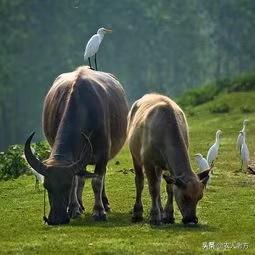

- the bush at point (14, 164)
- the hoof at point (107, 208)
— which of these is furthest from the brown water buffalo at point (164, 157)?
the bush at point (14, 164)

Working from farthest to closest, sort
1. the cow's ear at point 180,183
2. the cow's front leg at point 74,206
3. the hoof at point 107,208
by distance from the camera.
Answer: the hoof at point 107,208
the cow's front leg at point 74,206
the cow's ear at point 180,183

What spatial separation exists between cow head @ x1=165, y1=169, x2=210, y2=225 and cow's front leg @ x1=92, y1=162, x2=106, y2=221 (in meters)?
1.74

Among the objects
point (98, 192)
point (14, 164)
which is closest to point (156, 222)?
point (98, 192)

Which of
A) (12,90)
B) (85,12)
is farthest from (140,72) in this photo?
(12,90)

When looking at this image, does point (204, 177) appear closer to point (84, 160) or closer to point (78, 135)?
point (84, 160)

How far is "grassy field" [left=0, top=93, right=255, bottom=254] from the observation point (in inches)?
490

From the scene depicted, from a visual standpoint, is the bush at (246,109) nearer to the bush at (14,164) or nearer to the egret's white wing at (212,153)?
the bush at (14,164)

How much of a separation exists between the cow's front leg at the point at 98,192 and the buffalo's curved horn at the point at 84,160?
28.6 inches

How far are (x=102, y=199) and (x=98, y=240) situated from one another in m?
3.71

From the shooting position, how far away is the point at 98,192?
1518 centimetres

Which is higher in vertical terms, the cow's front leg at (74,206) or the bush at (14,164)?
the cow's front leg at (74,206)

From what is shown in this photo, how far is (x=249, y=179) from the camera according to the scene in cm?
2012

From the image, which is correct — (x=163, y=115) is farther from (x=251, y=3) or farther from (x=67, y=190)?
(x=251, y=3)

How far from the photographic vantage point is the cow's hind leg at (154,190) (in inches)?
564
